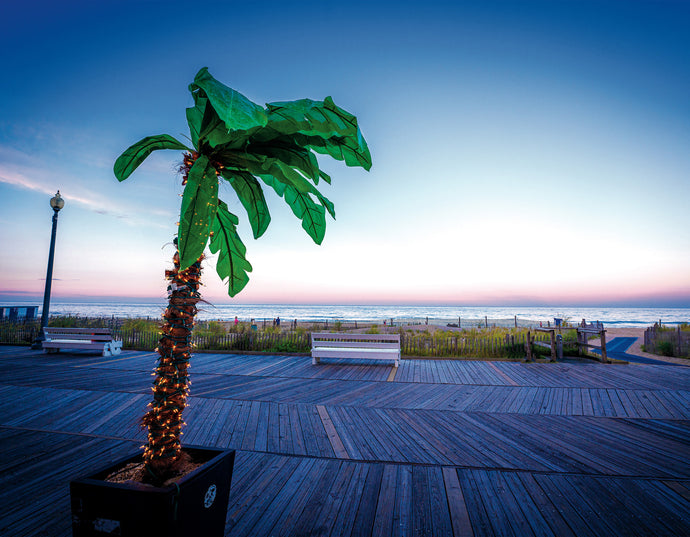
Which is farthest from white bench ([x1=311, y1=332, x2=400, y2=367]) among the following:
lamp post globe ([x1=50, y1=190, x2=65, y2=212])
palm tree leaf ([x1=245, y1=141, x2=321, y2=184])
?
lamp post globe ([x1=50, y1=190, x2=65, y2=212])

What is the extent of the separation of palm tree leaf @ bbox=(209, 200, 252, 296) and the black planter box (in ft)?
3.79

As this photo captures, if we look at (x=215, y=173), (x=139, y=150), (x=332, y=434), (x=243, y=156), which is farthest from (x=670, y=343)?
(x=139, y=150)

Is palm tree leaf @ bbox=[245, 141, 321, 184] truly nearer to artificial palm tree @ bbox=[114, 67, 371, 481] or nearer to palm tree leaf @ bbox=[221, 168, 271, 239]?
artificial palm tree @ bbox=[114, 67, 371, 481]

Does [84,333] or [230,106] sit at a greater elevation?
[230,106]

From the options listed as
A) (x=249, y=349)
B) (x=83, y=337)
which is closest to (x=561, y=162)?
(x=249, y=349)

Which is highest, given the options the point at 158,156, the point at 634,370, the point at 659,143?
the point at 659,143

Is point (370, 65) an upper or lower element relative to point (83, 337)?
upper

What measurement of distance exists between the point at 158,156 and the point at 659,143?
15.6m

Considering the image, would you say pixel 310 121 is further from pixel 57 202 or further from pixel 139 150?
pixel 57 202

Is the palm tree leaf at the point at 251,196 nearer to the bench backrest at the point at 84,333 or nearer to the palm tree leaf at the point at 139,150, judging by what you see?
→ the palm tree leaf at the point at 139,150

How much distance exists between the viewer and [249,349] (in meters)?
10.9

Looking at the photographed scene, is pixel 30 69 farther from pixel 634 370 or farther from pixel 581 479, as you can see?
pixel 634 370

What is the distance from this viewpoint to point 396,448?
353 centimetres

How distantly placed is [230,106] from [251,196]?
39.5 inches
